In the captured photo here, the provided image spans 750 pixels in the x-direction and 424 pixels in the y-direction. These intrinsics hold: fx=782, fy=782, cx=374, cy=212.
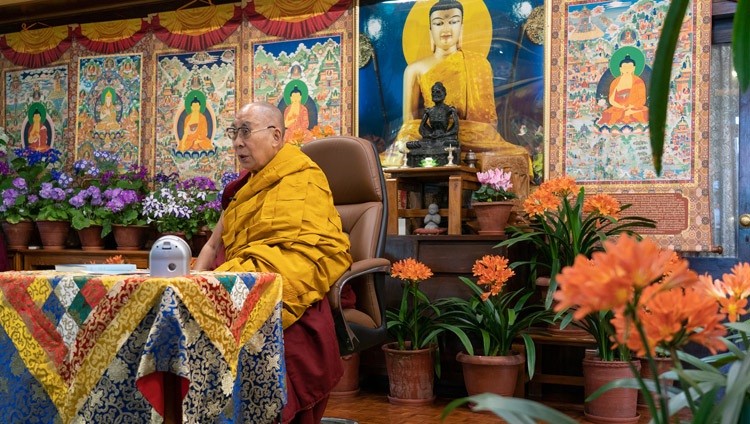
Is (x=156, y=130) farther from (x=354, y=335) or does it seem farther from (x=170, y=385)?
(x=170, y=385)

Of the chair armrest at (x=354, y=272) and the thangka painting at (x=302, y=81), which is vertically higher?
the thangka painting at (x=302, y=81)

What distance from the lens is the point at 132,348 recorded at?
71.5 inches

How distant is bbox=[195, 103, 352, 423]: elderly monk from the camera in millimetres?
2457

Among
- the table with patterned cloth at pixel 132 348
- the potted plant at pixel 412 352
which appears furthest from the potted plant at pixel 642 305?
the potted plant at pixel 412 352

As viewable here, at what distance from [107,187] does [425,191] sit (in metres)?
2.12

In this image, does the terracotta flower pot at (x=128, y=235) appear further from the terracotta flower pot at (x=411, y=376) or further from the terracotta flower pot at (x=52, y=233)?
the terracotta flower pot at (x=411, y=376)

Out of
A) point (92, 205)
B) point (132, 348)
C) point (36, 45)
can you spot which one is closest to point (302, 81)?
point (92, 205)

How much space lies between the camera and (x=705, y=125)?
393 centimetres

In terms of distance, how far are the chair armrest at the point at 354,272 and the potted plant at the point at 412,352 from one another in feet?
2.53

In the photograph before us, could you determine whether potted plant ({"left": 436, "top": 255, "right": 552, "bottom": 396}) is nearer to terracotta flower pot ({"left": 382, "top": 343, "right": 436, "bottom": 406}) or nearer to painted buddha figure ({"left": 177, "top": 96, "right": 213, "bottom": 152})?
terracotta flower pot ({"left": 382, "top": 343, "right": 436, "bottom": 406})

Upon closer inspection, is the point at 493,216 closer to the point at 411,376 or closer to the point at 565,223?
the point at 565,223

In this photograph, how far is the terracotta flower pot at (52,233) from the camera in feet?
16.3

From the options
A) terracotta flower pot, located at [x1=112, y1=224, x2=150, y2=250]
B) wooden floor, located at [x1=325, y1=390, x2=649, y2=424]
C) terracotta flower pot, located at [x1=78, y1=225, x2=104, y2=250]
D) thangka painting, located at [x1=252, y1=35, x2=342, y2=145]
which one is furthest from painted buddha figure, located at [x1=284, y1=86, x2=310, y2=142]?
wooden floor, located at [x1=325, y1=390, x2=649, y2=424]

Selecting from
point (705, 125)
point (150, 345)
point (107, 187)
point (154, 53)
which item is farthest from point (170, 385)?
point (154, 53)
